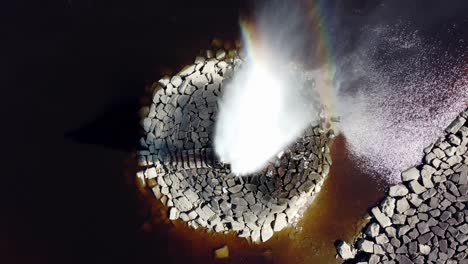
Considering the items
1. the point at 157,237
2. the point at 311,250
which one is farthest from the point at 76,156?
the point at 311,250

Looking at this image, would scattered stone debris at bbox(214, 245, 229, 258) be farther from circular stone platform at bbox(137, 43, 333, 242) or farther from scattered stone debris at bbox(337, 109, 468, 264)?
scattered stone debris at bbox(337, 109, 468, 264)

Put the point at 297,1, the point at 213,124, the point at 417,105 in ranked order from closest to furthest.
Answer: the point at 213,124 < the point at 417,105 < the point at 297,1

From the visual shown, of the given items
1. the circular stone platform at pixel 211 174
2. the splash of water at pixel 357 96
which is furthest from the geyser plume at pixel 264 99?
the circular stone platform at pixel 211 174

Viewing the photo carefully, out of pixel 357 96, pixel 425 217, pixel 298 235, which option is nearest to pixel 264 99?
pixel 357 96

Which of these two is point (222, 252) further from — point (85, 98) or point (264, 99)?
point (85, 98)

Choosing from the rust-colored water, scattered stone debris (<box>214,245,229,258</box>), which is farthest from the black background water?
scattered stone debris (<box>214,245,229,258</box>)

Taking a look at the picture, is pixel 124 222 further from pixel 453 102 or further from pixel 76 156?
pixel 453 102
